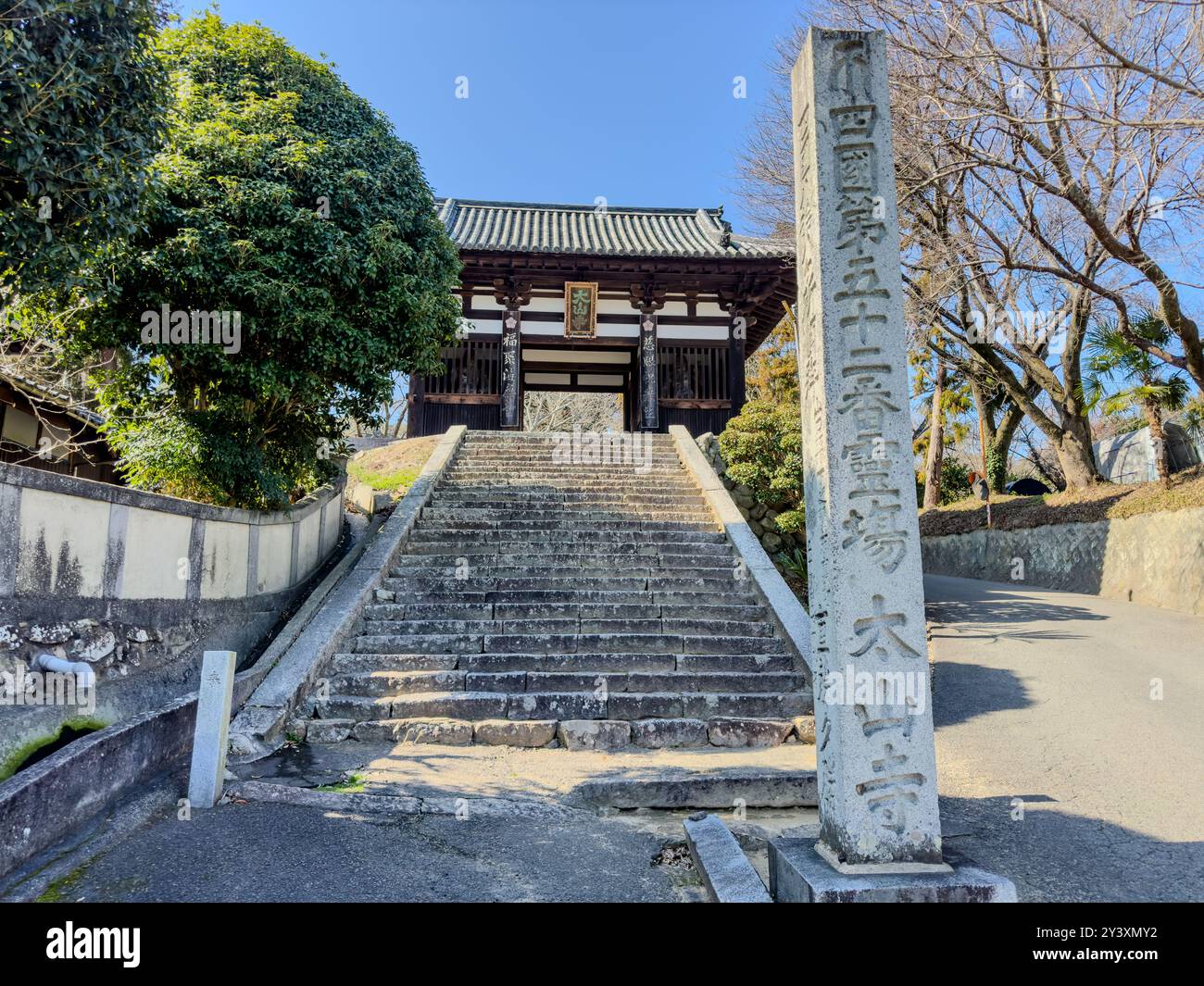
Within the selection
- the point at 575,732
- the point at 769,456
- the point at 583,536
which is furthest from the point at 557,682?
the point at 769,456

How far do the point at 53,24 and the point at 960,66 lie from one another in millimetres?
9935

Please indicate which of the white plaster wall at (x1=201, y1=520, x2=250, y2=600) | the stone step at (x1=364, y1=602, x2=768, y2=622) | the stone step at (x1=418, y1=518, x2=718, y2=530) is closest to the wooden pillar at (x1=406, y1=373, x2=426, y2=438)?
the stone step at (x1=418, y1=518, x2=718, y2=530)

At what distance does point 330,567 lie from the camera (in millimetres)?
10023

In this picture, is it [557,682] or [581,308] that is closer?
[557,682]

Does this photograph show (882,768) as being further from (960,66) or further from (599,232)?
(599,232)

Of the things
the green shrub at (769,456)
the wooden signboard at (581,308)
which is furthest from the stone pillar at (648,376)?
the green shrub at (769,456)

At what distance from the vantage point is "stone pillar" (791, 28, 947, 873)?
3.20 meters

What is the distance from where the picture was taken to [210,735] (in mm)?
4418

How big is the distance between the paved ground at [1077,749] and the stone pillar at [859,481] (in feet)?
3.84

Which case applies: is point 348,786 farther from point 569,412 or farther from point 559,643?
point 569,412

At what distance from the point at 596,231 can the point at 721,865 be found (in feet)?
60.2

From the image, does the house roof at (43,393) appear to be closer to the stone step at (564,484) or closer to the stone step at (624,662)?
the stone step at (564,484)

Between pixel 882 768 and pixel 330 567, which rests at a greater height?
pixel 330 567
